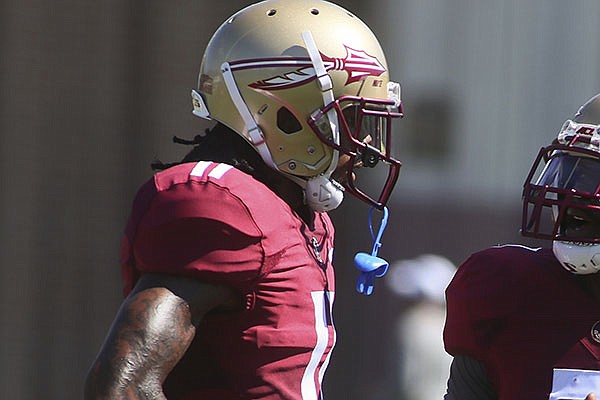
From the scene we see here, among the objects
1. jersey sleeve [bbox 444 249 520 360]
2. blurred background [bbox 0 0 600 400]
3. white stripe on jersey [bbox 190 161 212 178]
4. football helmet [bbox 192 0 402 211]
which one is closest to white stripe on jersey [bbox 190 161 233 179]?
white stripe on jersey [bbox 190 161 212 178]

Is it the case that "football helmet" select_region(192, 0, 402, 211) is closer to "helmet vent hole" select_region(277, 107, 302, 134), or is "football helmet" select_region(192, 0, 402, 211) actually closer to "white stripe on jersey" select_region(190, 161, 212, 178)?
"helmet vent hole" select_region(277, 107, 302, 134)

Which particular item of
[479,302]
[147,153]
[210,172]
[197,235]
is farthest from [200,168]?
[147,153]

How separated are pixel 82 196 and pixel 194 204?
2.11m

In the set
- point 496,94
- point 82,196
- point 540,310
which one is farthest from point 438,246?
point 540,310

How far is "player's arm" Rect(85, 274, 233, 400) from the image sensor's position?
184 centimetres

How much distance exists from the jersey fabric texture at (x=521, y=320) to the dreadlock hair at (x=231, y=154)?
1.20ft

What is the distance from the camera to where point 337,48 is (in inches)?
85.7

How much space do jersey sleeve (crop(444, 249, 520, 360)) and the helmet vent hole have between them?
1.20 feet

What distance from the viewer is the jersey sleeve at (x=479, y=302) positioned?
7.16ft

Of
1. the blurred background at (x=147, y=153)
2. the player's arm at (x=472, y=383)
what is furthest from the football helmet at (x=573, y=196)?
the blurred background at (x=147, y=153)

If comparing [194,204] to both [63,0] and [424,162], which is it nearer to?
[63,0]

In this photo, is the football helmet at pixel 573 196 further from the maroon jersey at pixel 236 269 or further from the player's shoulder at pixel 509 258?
the maroon jersey at pixel 236 269

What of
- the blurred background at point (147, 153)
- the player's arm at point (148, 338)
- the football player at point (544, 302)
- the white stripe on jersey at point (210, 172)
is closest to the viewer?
the player's arm at point (148, 338)

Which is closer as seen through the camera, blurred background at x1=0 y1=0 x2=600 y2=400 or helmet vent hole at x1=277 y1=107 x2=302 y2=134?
helmet vent hole at x1=277 y1=107 x2=302 y2=134
